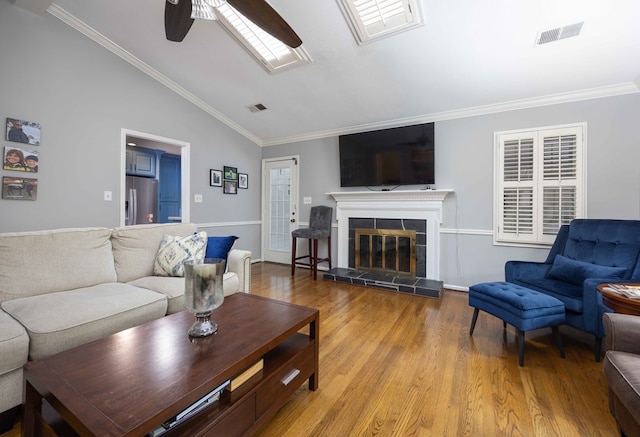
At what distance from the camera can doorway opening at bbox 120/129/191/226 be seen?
348 centimetres

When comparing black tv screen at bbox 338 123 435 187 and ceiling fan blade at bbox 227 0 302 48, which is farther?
black tv screen at bbox 338 123 435 187

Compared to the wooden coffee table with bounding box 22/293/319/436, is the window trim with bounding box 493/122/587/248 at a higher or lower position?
higher

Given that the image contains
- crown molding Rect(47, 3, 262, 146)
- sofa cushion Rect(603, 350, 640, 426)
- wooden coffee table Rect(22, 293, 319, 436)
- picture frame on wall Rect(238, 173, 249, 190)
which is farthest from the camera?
picture frame on wall Rect(238, 173, 249, 190)

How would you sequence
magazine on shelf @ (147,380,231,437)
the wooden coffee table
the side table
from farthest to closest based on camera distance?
the side table < magazine on shelf @ (147,380,231,437) < the wooden coffee table

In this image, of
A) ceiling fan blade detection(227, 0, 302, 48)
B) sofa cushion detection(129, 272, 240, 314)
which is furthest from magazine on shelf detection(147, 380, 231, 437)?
ceiling fan blade detection(227, 0, 302, 48)

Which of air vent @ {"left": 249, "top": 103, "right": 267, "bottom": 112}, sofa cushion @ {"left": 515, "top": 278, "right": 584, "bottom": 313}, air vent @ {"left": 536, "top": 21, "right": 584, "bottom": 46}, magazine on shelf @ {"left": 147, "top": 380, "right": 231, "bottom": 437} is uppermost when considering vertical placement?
air vent @ {"left": 249, "top": 103, "right": 267, "bottom": 112}

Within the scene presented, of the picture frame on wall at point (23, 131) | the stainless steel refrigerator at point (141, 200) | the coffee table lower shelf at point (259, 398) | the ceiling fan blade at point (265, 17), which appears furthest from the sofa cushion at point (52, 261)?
the stainless steel refrigerator at point (141, 200)

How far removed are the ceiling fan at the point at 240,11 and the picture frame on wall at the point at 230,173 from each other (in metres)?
2.72

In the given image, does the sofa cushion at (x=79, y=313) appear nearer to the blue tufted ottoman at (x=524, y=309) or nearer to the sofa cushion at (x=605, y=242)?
the blue tufted ottoman at (x=524, y=309)

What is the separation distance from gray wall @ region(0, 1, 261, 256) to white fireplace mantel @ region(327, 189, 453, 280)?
2692 millimetres

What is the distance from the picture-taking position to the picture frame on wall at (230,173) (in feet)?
15.5

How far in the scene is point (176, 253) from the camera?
8.17 ft

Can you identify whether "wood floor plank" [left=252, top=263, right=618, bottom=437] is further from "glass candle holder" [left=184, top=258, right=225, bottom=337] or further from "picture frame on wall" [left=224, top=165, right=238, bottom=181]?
"picture frame on wall" [left=224, top=165, right=238, bottom=181]

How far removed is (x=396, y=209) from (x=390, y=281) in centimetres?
103
